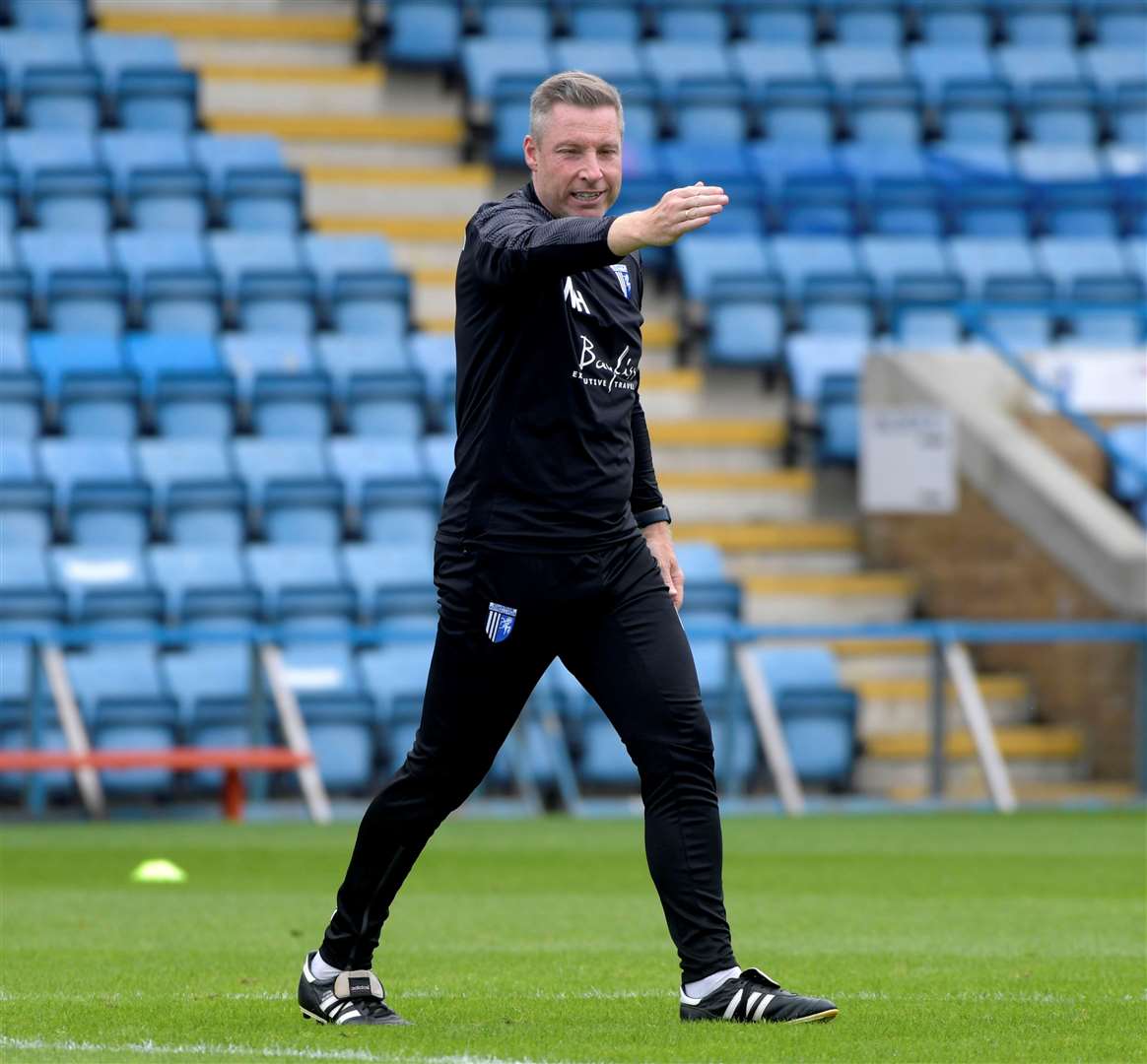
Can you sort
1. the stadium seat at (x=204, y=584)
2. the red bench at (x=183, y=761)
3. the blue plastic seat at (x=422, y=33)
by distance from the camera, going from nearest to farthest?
the red bench at (x=183, y=761) → the stadium seat at (x=204, y=584) → the blue plastic seat at (x=422, y=33)

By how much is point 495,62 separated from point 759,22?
2793 millimetres

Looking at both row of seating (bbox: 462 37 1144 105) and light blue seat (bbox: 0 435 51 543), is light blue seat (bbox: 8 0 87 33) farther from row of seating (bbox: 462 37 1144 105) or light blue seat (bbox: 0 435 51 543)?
light blue seat (bbox: 0 435 51 543)

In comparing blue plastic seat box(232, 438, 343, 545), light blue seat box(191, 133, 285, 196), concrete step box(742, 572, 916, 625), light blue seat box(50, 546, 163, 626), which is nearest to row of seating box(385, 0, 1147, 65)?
light blue seat box(191, 133, 285, 196)

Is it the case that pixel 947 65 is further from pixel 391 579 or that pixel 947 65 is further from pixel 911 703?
pixel 391 579

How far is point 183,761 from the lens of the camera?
12820 millimetres

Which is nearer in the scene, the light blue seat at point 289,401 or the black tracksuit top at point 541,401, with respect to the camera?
the black tracksuit top at point 541,401

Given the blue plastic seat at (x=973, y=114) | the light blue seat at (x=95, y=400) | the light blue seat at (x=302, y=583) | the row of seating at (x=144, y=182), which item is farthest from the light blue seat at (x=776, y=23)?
the light blue seat at (x=302, y=583)

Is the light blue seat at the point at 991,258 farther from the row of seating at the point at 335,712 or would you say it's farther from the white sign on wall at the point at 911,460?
the row of seating at the point at 335,712

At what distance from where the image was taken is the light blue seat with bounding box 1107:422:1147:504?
16.0 m

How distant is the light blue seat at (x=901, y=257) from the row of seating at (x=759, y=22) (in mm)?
3016

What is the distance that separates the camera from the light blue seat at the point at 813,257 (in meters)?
18.5

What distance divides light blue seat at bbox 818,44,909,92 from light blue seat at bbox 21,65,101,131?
248 inches

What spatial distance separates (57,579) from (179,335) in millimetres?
3073

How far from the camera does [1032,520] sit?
15.5 m
